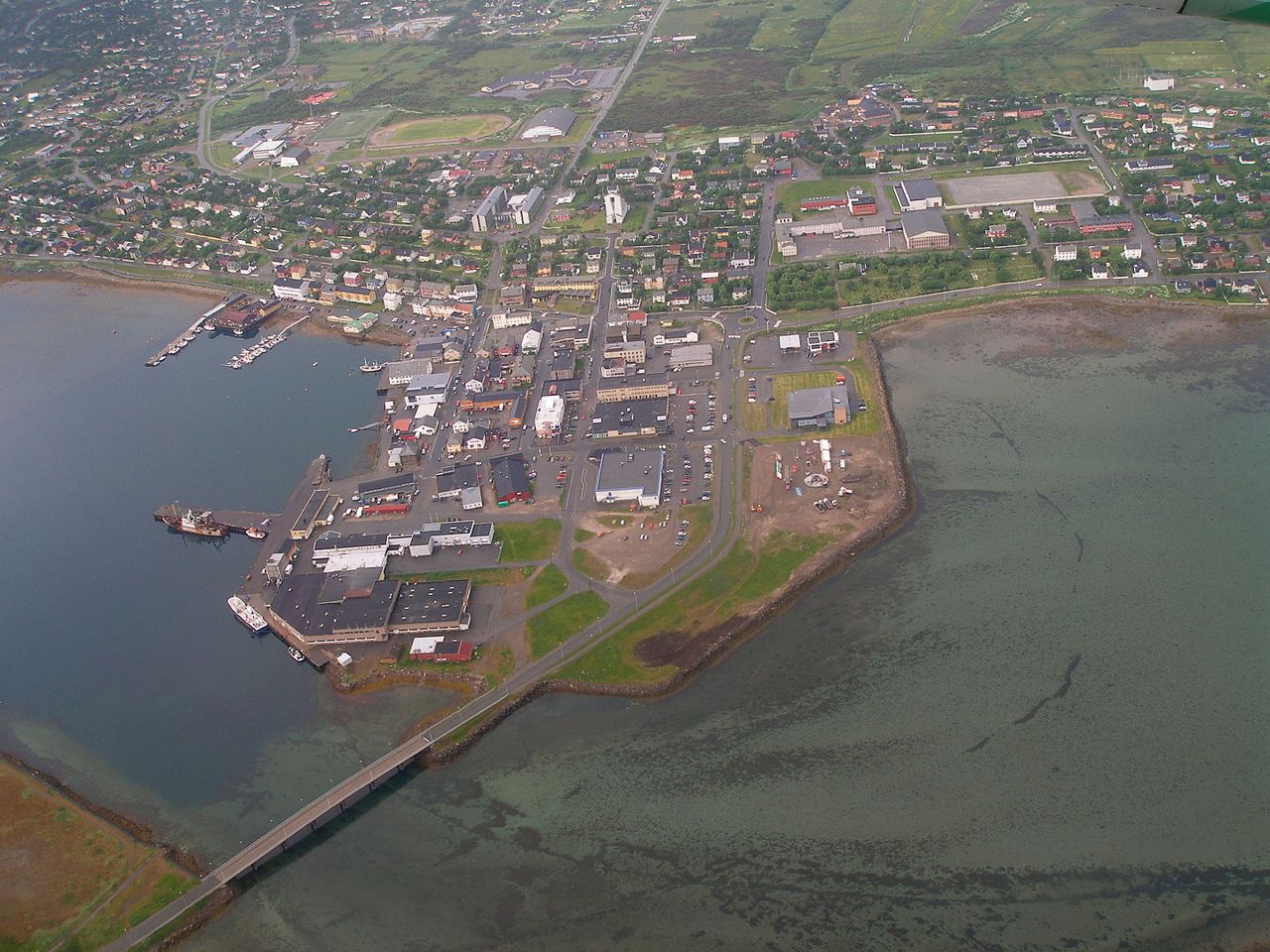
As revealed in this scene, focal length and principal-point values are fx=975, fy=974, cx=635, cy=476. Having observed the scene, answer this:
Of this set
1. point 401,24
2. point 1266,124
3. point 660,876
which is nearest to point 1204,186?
point 1266,124

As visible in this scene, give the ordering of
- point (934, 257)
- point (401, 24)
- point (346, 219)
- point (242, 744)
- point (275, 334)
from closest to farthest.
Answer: point (242, 744) < point (934, 257) < point (275, 334) < point (346, 219) < point (401, 24)

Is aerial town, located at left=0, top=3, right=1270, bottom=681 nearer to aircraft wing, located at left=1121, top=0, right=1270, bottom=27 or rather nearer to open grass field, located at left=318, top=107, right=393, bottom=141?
open grass field, located at left=318, top=107, right=393, bottom=141

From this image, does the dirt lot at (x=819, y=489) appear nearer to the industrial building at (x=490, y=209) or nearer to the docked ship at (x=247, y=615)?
the docked ship at (x=247, y=615)

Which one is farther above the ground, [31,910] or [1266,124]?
[1266,124]

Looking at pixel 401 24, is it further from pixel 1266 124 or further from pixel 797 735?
pixel 797 735

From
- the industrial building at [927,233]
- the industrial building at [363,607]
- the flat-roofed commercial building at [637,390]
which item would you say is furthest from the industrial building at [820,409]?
the industrial building at [927,233]

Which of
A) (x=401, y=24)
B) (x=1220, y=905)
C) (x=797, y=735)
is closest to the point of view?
(x=1220, y=905)
